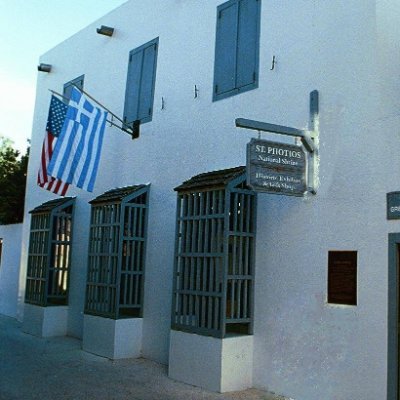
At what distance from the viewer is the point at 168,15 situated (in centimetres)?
990

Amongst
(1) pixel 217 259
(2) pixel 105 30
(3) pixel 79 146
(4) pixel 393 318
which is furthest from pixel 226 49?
(4) pixel 393 318

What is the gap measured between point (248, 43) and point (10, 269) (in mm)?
9764

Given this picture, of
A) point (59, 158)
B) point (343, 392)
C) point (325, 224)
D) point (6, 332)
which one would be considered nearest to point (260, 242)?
point (325, 224)

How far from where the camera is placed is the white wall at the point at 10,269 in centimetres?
1431

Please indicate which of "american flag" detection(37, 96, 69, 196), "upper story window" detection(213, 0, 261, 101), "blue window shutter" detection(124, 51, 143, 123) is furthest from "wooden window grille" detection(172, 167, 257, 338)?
"american flag" detection(37, 96, 69, 196)

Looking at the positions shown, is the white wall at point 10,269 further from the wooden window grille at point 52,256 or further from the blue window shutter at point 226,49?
the blue window shutter at point 226,49

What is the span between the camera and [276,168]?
632cm

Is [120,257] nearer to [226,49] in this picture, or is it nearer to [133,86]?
[133,86]

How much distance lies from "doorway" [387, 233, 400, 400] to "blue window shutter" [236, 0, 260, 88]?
3251 mm

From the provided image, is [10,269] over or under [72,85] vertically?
under

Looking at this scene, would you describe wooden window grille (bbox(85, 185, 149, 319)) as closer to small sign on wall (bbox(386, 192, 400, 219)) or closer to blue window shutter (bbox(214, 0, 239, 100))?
blue window shutter (bbox(214, 0, 239, 100))

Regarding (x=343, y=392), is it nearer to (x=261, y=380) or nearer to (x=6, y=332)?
(x=261, y=380)

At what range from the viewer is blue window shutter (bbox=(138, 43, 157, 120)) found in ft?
32.8

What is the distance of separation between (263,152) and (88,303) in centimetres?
520
